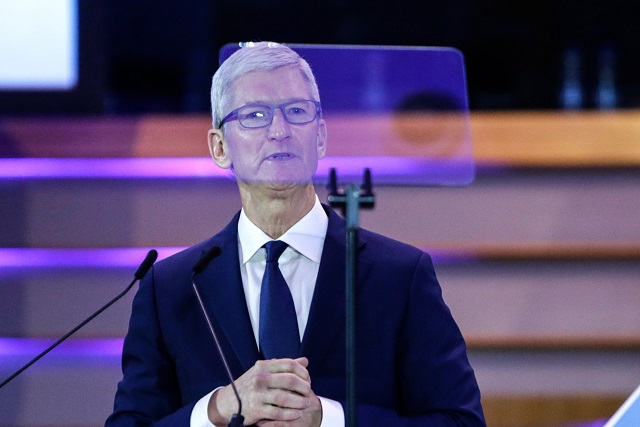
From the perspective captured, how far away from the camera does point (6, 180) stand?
2037 mm

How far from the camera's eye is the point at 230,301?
4.90 ft

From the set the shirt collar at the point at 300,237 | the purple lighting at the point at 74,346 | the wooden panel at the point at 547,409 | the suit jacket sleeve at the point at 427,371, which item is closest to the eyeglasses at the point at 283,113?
the shirt collar at the point at 300,237

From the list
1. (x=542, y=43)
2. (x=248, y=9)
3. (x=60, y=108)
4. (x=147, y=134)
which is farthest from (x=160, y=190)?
(x=542, y=43)

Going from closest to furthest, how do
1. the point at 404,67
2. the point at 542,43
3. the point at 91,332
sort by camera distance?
the point at 404,67, the point at 91,332, the point at 542,43

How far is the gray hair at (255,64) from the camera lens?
1437 mm

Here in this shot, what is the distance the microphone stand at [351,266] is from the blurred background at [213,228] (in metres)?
0.86

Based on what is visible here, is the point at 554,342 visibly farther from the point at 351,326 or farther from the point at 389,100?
the point at 351,326

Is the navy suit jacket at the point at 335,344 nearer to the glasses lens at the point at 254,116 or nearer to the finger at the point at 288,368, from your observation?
the finger at the point at 288,368

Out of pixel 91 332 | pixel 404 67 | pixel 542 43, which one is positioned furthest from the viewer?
pixel 542 43

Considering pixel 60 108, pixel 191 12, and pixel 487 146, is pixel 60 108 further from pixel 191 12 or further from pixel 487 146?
A: pixel 191 12

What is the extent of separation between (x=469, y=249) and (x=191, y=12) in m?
1.92

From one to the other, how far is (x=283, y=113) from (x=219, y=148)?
0.45 ft

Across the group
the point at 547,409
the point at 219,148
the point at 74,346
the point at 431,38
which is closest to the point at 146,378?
the point at 219,148

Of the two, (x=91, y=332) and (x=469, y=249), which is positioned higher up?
(x=469, y=249)
